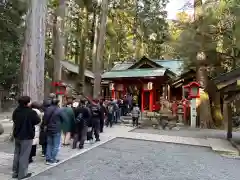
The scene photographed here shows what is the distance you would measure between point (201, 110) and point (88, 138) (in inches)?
376

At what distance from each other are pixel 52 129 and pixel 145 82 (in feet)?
49.4

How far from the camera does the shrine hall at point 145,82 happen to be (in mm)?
21109

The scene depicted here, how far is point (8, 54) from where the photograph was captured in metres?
21.1

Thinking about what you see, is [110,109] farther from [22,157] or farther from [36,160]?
[22,157]

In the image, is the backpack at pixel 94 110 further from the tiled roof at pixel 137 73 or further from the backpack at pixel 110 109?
the tiled roof at pixel 137 73

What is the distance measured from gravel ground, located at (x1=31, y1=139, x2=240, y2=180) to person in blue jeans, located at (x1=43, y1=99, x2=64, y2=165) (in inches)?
14.7

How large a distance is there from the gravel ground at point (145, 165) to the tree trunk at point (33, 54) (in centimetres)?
304

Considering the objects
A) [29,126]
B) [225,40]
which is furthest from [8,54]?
[29,126]

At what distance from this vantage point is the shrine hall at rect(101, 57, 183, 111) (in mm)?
21109

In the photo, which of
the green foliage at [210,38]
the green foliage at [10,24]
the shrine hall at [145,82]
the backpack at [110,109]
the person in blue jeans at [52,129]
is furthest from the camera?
the shrine hall at [145,82]

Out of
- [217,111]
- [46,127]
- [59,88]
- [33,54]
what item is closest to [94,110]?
[33,54]

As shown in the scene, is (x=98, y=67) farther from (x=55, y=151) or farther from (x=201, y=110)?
(x=55, y=151)

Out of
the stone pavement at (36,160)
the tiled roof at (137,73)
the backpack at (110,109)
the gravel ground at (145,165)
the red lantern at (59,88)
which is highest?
the tiled roof at (137,73)

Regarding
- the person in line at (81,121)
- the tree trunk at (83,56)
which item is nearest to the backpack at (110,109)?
the person in line at (81,121)
